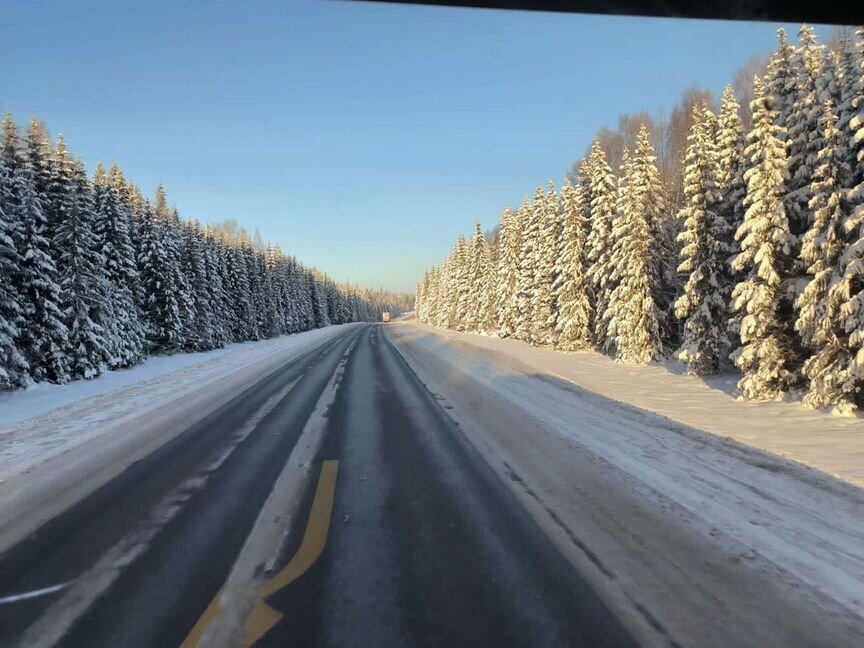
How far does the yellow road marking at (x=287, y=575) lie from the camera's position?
312 cm

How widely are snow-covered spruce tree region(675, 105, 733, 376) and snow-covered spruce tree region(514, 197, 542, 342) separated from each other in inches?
793

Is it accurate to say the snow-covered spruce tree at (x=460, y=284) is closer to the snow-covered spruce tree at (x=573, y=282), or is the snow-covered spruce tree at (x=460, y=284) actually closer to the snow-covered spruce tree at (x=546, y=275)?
the snow-covered spruce tree at (x=546, y=275)

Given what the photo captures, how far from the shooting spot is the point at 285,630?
10.2 feet

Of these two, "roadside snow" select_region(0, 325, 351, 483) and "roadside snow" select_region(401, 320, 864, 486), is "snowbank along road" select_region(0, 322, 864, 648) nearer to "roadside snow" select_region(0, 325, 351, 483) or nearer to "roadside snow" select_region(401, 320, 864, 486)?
"roadside snow" select_region(401, 320, 864, 486)

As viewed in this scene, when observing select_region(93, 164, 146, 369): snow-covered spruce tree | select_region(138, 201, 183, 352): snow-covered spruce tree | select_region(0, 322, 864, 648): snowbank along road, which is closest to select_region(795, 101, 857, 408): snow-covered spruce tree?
select_region(0, 322, 864, 648): snowbank along road

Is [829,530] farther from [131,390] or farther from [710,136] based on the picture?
[710,136]

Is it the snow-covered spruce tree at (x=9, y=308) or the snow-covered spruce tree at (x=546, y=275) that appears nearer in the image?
the snow-covered spruce tree at (x=9, y=308)

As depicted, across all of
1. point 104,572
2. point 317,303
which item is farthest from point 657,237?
point 317,303

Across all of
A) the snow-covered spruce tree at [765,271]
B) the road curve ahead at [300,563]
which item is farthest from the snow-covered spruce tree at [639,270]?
the road curve ahead at [300,563]

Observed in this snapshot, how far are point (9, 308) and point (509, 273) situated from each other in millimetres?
36464

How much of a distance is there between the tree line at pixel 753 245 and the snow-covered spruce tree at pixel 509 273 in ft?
35.3

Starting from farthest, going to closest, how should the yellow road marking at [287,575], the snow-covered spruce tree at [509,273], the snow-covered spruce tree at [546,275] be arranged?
the snow-covered spruce tree at [509,273] → the snow-covered spruce tree at [546,275] → the yellow road marking at [287,575]

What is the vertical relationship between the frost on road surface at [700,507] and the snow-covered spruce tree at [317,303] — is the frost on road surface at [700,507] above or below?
below

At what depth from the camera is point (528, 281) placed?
134ft
